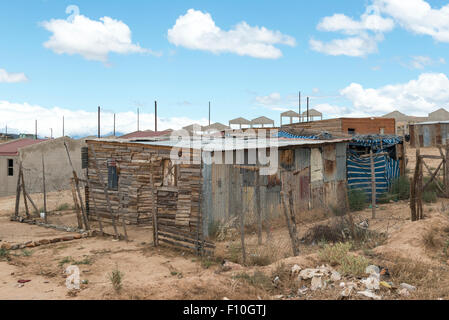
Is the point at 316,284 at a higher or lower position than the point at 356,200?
lower

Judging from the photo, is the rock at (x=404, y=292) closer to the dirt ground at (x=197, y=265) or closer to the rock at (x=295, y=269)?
the dirt ground at (x=197, y=265)

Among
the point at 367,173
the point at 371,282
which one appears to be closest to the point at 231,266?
the point at 371,282

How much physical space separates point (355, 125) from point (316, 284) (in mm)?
24800

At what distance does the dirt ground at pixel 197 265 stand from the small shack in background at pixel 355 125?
1595 centimetres

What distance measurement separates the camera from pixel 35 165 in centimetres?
2250

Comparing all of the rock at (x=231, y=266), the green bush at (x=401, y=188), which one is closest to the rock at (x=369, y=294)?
the rock at (x=231, y=266)

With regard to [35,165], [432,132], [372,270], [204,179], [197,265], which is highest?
[432,132]

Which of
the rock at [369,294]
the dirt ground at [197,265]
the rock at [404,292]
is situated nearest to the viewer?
the rock at [369,294]

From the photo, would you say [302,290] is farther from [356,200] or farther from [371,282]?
[356,200]

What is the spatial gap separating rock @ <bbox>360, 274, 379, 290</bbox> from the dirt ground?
0.63 ft

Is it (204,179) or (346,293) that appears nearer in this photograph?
(346,293)

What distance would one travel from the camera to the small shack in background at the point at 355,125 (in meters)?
28.4

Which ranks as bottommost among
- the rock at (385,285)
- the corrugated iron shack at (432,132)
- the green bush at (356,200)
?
the rock at (385,285)
